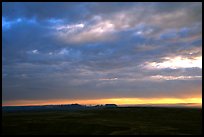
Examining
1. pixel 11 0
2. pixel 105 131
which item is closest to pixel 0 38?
pixel 11 0

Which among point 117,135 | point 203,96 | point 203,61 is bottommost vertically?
point 117,135

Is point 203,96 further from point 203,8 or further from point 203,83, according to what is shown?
point 203,8

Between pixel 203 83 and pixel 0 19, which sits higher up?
pixel 0 19

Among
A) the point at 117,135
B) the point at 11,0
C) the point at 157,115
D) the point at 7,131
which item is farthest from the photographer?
the point at 157,115

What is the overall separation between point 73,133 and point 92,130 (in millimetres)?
3471

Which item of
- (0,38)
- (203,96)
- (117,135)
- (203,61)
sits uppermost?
(0,38)

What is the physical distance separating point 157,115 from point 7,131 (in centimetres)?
4074

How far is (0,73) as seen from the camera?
21500mm

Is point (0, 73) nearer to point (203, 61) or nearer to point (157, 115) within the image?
point (203, 61)

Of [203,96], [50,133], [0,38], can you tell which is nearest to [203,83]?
[203,96]

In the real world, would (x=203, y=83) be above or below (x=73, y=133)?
above

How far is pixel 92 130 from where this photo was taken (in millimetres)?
46281

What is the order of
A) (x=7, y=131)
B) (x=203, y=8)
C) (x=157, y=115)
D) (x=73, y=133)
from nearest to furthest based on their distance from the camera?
(x=203, y=8) → (x=73, y=133) → (x=7, y=131) → (x=157, y=115)

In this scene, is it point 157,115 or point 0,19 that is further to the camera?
point 157,115
